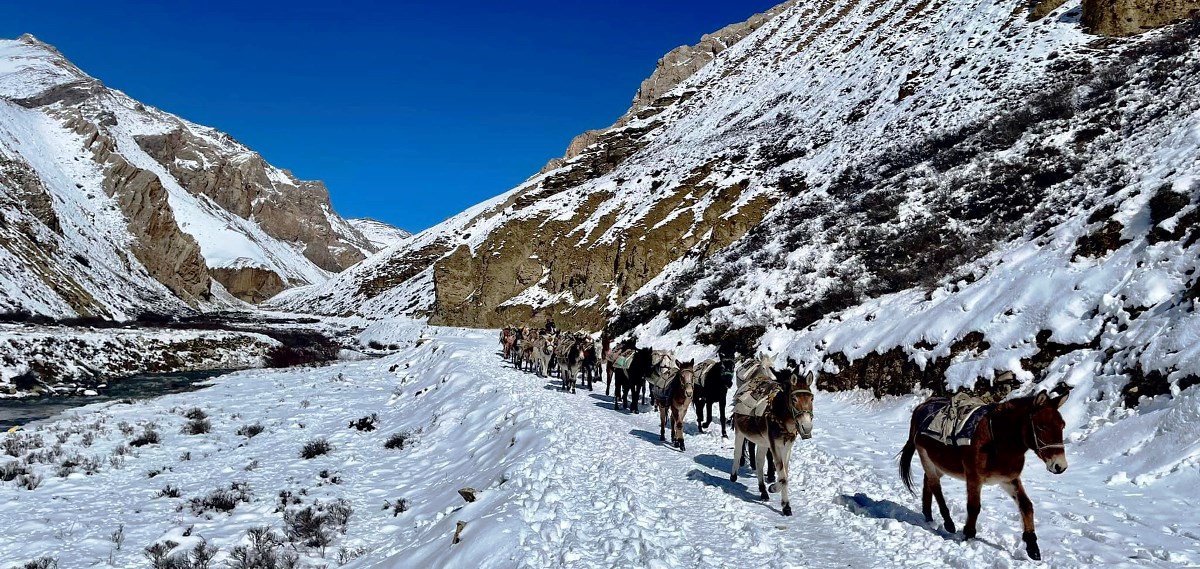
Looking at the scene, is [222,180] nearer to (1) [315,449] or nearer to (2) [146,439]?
(2) [146,439]

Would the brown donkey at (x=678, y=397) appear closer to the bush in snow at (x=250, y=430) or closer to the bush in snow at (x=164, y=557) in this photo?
the bush in snow at (x=164, y=557)

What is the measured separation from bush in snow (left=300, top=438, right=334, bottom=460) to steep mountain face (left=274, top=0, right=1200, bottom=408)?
13.7 metres

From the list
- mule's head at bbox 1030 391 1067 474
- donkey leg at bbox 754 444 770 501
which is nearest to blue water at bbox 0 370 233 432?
donkey leg at bbox 754 444 770 501

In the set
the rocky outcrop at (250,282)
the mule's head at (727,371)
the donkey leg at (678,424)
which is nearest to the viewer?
the donkey leg at (678,424)

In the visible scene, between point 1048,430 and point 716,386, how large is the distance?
784cm

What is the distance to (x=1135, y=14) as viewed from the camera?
32906 mm

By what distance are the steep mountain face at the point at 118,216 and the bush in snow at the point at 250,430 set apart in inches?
1456

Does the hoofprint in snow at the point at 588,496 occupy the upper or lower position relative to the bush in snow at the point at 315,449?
upper

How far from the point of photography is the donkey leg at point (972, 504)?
6.35 m

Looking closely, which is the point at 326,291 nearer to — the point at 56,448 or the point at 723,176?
the point at 723,176

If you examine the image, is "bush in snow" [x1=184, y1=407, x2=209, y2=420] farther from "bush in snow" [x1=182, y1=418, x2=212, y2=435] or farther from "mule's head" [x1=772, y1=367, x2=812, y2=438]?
"mule's head" [x1=772, y1=367, x2=812, y2=438]

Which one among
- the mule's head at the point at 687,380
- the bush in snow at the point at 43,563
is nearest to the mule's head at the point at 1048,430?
the mule's head at the point at 687,380

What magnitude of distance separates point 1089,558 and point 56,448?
66.9ft

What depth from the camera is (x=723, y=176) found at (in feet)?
147
